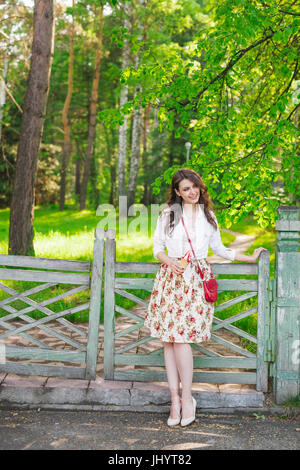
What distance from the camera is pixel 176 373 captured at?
3525 mm

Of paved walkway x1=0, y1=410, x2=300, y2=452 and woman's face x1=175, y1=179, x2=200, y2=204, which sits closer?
paved walkway x1=0, y1=410, x2=300, y2=452

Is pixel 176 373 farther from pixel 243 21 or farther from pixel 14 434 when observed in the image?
pixel 243 21

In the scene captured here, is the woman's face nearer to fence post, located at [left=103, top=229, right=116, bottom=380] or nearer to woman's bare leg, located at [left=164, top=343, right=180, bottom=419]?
fence post, located at [left=103, top=229, right=116, bottom=380]

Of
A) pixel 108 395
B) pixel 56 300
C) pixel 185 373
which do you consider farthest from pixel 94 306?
pixel 185 373

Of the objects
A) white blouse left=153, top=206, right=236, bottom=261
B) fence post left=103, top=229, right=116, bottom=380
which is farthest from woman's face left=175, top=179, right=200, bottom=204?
fence post left=103, top=229, right=116, bottom=380

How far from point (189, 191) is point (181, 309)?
910 millimetres

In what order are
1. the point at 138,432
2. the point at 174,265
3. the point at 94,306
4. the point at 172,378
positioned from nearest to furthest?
1. the point at 138,432
2. the point at 174,265
3. the point at 172,378
4. the point at 94,306

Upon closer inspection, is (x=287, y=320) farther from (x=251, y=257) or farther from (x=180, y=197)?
(x=180, y=197)

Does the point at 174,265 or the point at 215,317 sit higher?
the point at 174,265

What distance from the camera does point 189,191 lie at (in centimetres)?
353

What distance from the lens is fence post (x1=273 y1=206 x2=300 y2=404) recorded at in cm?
370

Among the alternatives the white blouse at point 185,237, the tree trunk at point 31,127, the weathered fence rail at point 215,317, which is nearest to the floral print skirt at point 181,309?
the white blouse at point 185,237

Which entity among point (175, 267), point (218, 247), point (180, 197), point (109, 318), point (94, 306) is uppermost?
point (180, 197)
